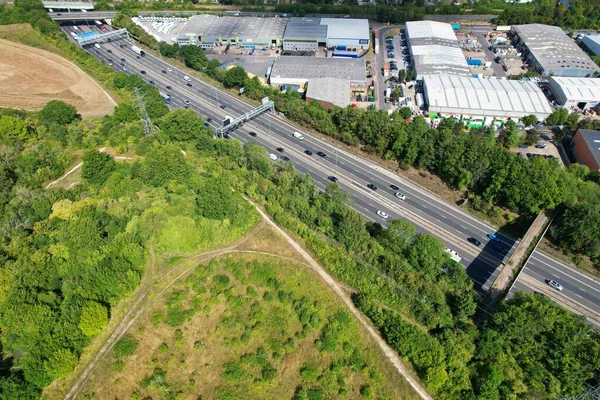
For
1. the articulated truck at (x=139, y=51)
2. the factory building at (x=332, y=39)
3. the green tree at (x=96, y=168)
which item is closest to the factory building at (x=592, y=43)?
the factory building at (x=332, y=39)

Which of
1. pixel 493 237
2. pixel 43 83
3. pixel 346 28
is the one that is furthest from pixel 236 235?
pixel 346 28

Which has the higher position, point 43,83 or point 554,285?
point 43,83

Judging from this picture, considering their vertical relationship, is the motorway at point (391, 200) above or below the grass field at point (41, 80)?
below

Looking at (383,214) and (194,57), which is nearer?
(383,214)

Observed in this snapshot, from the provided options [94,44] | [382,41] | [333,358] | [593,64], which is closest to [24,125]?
[94,44]

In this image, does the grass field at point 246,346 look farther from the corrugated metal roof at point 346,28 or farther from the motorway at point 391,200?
the corrugated metal roof at point 346,28

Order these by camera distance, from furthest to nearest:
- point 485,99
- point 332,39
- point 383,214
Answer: point 332,39, point 485,99, point 383,214

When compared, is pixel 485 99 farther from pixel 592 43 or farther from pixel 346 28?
Result: pixel 592 43

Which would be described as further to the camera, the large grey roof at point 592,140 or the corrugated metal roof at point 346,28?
the corrugated metal roof at point 346,28
